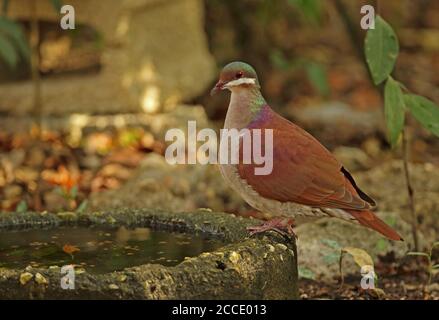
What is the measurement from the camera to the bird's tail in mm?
3740

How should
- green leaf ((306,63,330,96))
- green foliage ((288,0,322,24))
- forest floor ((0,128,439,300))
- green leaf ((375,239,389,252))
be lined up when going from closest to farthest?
green leaf ((375,239,389,252)) < forest floor ((0,128,439,300)) < green foliage ((288,0,322,24)) < green leaf ((306,63,330,96))

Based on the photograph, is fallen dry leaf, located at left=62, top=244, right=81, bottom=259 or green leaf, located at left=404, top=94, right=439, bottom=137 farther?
green leaf, located at left=404, top=94, right=439, bottom=137

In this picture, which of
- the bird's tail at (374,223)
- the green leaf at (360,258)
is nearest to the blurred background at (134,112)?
the green leaf at (360,258)

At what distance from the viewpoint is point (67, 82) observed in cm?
716

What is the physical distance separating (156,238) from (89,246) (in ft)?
0.97

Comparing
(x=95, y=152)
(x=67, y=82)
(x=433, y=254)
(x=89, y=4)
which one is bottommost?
(x=433, y=254)

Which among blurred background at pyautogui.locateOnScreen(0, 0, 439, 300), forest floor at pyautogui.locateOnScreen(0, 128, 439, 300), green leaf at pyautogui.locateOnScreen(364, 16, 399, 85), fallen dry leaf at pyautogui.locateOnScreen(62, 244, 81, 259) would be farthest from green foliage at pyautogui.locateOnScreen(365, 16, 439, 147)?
fallen dry leaf at pyautogui.locateOnScreen(62, 244, 81, 259)

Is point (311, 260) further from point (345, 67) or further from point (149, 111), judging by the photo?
point (345, 67)

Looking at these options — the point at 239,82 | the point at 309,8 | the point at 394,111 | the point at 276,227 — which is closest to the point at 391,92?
the point at 394,111

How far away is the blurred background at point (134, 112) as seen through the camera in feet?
19.8

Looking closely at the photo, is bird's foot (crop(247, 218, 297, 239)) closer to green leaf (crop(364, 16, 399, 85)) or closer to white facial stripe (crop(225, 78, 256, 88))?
white facial stripe (crop(225, 78, 256, 88))

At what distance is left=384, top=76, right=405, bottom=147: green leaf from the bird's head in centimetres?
84

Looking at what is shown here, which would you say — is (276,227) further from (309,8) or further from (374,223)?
(309,8)

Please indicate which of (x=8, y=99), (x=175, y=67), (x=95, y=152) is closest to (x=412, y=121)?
(x=175, y=67)
